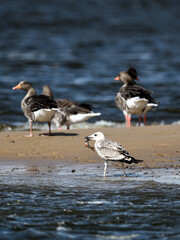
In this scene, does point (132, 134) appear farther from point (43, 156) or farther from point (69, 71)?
point (69, 71)

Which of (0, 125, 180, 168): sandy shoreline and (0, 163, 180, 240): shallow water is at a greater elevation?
(0, 125, 180, 168): sandy shoreline

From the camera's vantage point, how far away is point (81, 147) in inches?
456

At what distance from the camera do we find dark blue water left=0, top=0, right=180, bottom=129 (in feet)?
76.7

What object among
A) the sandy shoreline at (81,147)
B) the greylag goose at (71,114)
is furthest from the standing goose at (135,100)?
the sandy shoreline at (81,147)

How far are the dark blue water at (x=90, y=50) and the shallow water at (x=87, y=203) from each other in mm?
9445

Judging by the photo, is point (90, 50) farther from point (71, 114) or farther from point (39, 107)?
point (39, 107)

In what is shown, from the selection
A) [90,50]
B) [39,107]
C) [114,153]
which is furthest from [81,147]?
[90,50]

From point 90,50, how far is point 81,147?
2826 centimetres

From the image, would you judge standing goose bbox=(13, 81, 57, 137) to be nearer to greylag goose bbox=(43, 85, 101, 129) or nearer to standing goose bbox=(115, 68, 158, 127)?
greylag goose bbox=(43, 85, 101, 129)

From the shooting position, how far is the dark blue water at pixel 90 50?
2338cm

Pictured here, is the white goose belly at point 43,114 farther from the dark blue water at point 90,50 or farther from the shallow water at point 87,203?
the dark blue water at point 90,50

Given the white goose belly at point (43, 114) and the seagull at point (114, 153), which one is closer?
the seagull at point (114, 153)

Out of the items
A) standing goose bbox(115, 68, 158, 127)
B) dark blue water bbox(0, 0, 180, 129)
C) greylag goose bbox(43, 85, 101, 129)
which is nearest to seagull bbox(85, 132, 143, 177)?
standing goose bbox(115, 68, 158, 127)

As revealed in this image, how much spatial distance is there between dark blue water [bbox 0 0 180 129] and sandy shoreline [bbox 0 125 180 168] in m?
5.86
